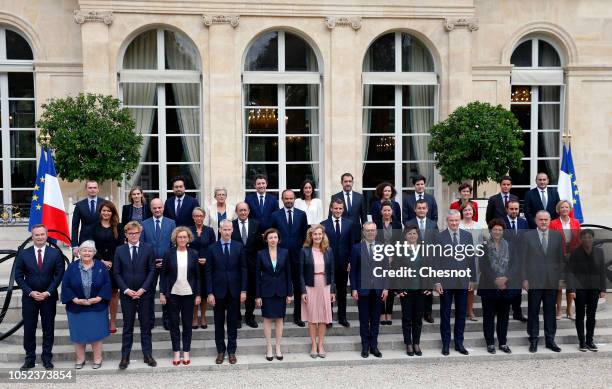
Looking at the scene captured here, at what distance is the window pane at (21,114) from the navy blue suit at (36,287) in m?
7.13

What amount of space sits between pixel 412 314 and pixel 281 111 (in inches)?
287

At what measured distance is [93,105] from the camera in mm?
13164

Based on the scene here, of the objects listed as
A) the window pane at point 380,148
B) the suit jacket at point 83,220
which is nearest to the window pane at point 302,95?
the window pane at point 380,148

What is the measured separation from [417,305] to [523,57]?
368 inches

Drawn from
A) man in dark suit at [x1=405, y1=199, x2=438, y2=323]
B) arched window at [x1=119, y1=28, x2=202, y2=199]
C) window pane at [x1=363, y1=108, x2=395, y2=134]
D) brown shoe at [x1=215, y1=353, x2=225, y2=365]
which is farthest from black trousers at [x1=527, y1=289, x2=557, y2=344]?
arched window at [x1=119, y1=28, x2=202, y2=199]

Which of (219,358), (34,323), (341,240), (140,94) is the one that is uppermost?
(140,94)

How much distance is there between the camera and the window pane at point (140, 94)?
48.4 ft

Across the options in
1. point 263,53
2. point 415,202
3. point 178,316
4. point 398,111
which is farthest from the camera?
point 398,111

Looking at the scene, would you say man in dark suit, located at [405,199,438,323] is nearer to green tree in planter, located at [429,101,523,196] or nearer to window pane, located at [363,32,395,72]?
green tree in planter, located at [429,101,523,196]

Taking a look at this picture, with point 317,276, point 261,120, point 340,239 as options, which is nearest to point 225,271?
point 317,276

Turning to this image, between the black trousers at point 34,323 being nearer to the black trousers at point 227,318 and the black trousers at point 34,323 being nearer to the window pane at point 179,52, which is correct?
the black trousers at point 227,318

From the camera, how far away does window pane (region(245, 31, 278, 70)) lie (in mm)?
15000

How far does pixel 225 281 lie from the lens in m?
8.78

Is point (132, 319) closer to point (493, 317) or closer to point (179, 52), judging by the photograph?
point (493, 317)
